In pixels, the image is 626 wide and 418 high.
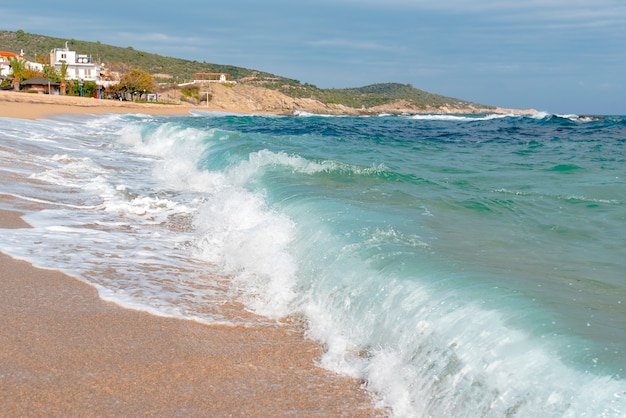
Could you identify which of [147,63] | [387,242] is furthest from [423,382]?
[147,63]

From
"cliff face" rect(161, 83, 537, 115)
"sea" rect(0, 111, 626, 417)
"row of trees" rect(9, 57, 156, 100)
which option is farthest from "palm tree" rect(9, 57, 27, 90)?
"sea" rect(0, 111, 626, 417)

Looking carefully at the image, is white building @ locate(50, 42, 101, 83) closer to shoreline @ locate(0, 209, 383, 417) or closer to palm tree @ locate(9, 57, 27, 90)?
palm tree @ locate(9, 57, 27, 90)

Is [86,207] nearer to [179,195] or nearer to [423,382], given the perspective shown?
[179,195]

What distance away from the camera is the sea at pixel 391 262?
3668 mm

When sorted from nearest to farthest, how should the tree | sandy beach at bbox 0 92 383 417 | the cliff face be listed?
sandy beach at bbox 0 92 383 417 < the tree < the cliff face

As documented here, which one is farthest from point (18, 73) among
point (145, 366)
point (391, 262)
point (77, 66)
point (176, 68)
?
point (145, 366)

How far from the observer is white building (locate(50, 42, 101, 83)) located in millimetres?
87250

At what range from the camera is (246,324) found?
5160 mm

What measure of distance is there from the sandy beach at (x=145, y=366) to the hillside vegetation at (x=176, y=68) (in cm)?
10435

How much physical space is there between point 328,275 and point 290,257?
93 centimetres

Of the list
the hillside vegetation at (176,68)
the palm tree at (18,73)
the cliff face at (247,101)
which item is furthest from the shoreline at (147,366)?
the hillside vegetation at (176,68)

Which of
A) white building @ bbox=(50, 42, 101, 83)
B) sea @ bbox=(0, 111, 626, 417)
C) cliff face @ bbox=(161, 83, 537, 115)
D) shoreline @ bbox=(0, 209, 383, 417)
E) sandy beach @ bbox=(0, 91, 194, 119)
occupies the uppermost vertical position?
white building @ bbox=(50, 42, 101, 83)

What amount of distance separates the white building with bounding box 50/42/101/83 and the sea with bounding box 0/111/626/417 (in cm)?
7989

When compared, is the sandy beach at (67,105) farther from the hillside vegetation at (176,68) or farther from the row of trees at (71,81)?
the hillside vegetation at (176,68)
